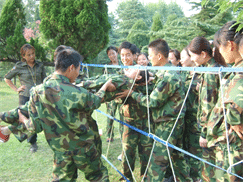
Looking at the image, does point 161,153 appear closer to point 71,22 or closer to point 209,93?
point 209,93

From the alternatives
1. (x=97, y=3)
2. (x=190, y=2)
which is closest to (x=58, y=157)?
(x=97, y=3)

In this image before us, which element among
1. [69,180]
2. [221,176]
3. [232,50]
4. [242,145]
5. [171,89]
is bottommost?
[69,180]

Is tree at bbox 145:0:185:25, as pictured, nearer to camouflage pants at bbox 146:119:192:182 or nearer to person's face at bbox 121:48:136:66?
person's face at bbox 121:48:136:66

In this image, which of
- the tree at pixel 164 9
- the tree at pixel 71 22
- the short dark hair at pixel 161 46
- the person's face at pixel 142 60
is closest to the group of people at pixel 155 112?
the short dark hair at pixel 161 46

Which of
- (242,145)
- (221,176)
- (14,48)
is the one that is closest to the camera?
(242,145)

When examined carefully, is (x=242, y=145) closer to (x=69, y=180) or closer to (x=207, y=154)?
(x=207, y=154)

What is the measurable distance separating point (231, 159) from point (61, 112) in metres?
1.46

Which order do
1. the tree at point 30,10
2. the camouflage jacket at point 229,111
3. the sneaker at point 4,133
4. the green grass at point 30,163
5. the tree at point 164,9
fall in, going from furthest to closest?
1. the tree at point 164,9
2. the tree at point 30,10
3. the green grass at point 30,163
4. the sneaker at point 4,133
5. the camouflage jacket at point 229,111

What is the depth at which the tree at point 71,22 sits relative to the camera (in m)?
6.24

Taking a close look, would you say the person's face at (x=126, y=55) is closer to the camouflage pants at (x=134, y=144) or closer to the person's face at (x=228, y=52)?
the camouflage pants at (x=134, y=144)

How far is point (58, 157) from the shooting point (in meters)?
1.98

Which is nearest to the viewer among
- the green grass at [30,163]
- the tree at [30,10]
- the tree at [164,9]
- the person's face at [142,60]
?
→ the green grass at [30,163]

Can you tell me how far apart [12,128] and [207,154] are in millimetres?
2030

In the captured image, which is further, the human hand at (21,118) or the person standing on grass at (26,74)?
the person standing on grass at (26,74)
